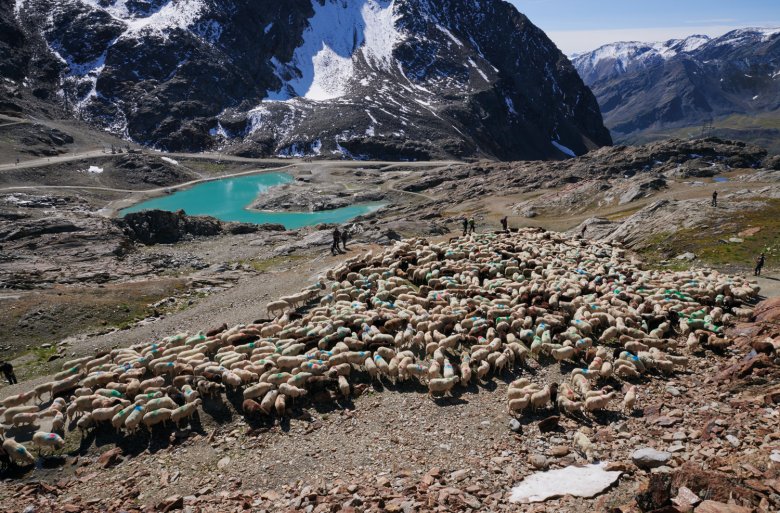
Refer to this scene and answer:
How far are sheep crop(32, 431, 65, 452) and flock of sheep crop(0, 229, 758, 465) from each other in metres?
0.05

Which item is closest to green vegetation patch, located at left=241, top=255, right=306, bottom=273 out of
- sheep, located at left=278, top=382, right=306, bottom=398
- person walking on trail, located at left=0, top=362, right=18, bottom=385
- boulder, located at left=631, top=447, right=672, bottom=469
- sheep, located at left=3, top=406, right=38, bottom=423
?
person walking on trail, located at left=0, top=362, right=18, bottom=385

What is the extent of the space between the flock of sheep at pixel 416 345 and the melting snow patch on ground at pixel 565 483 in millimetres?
3572

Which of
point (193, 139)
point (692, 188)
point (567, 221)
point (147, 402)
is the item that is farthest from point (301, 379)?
point (193, 139)

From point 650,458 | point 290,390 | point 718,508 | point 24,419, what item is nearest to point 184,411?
point 290,390

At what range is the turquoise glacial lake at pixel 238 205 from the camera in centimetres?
10353

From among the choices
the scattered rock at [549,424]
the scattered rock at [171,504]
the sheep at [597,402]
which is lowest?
the scattered rock at [171,504]

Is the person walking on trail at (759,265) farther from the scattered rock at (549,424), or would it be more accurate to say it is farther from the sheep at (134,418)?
the sheep at (134,418)

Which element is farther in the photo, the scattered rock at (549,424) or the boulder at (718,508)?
the scattered rock at (549,424)

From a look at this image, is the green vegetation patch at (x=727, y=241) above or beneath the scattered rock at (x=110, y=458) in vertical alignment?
above

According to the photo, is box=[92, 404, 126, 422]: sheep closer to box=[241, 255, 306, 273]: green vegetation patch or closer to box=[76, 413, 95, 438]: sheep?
box=[76, 413, 95, 438]: sheep

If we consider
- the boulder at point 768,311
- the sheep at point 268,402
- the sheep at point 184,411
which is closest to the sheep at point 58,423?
the sheep at point 184,411

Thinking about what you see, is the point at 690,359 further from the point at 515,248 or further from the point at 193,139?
the point at 193,139

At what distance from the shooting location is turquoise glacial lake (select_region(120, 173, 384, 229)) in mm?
103525

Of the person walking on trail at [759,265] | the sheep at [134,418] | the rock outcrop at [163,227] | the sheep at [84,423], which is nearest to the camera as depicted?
the sheep at [134,418]
